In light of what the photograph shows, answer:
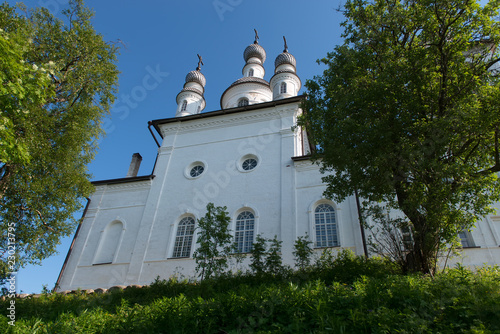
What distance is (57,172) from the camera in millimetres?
11016

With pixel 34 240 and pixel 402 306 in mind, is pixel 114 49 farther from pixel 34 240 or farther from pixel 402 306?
pixel 402 306

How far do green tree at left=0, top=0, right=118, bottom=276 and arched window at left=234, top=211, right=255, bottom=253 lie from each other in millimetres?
6861

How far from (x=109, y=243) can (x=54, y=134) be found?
326 inches

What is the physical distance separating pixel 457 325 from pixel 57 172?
11649 mm

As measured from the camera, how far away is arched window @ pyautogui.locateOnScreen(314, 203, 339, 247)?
13961mm

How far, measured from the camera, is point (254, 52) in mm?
29781

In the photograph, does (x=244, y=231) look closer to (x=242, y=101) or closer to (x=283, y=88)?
(x=283, y=88)

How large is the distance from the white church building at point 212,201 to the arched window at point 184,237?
5 cm

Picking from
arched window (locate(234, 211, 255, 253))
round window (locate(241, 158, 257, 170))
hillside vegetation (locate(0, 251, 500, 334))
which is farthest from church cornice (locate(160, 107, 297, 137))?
hillside vegetation (locate(0, 251, 500, 334))

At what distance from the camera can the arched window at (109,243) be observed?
54.3 feet

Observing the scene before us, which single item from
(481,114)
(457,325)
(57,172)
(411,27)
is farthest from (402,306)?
(57,172)

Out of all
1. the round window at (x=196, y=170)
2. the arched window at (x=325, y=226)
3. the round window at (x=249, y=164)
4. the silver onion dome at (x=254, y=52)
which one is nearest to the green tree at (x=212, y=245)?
the arched window at (x=325, y=226)

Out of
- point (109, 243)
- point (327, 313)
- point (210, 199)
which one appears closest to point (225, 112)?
point (210, 199)

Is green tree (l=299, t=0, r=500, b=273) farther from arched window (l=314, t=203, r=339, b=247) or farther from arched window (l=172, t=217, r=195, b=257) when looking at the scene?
arched window (l=172, t=217, r=195, b=257)
